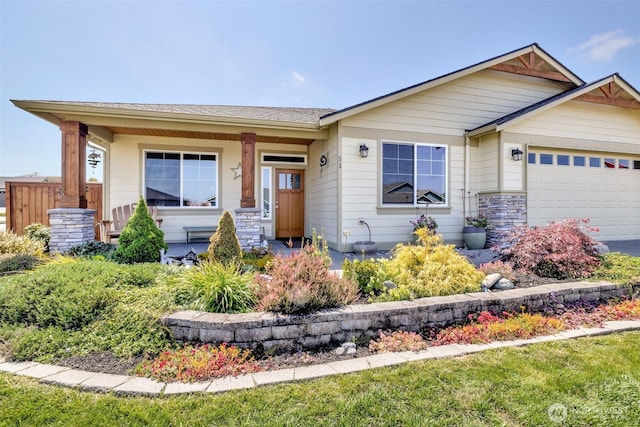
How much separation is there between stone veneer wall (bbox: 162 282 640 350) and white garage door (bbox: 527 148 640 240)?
20.2 ft

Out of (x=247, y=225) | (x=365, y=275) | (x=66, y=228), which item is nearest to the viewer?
(x=365, y=275)

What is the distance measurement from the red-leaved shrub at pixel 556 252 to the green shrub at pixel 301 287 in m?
3.10

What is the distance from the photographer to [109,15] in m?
6.91

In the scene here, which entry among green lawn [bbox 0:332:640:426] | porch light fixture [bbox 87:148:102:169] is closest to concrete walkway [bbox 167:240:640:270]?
porch light fixture [bbox 87:148:102:169]

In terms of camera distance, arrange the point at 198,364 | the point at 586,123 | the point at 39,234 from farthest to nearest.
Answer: the point at 586,123 → the point at 39,234 → the point at 198,364

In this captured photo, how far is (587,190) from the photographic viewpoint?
8586 mm

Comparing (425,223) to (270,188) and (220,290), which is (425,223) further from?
(220,290)

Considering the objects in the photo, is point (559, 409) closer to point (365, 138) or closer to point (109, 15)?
point (365, 138)

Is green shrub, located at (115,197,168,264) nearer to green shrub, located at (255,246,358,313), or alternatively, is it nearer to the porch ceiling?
green shrub, located at (255,246,358,313)

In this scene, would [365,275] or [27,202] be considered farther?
[27,202]

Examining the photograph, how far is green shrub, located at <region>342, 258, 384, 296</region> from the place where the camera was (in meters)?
3.71

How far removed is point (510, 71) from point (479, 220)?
13.8ft

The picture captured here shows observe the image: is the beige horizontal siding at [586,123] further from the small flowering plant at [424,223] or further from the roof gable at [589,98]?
the small flowering plant at [424,223]

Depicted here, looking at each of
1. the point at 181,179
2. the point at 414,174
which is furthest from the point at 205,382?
the point at 181,179
